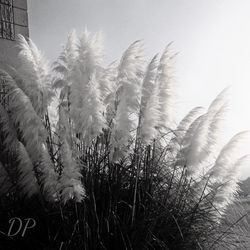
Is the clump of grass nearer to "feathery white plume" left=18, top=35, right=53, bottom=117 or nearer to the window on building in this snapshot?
"feathery white plume" left=18, top=35, right=53, bottom=117

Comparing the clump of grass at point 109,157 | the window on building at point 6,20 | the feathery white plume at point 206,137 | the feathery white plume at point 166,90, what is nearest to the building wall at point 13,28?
the window on building at point 6,20

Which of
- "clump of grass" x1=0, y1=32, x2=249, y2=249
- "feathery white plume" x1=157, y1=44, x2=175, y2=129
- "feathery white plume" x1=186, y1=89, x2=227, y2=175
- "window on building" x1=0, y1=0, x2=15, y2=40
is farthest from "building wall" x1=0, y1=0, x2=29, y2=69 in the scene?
"feathery white plume" x1=186, y1=89, x2=227, y2=175

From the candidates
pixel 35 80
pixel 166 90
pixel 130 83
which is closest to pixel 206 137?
pixel 166 90

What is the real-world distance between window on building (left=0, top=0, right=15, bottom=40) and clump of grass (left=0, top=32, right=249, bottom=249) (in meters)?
2.06

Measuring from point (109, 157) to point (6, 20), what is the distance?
2.79 metres

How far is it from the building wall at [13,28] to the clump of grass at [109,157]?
1753 mm

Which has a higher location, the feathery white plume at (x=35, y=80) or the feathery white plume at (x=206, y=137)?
the feathery white plume at (x=35, y=80)

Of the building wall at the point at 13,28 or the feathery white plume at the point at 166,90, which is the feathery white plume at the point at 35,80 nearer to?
the feathery white plume at the point at 166,90

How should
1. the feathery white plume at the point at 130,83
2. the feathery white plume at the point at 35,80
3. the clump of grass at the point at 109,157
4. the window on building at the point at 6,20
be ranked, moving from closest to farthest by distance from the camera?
the clump of grass at the point at 109,157 < the feathery white plume at the point at 35,80 < the feathery white plume at the point at 130,83 < the window on building at the point at 6,20

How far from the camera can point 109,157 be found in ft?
10.4

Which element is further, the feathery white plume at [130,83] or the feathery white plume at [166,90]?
the feathery white plume at [166,90]

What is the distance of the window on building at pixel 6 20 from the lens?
4912 mm

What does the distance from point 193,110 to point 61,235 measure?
1674mm

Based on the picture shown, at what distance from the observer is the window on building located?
16.1 ft
